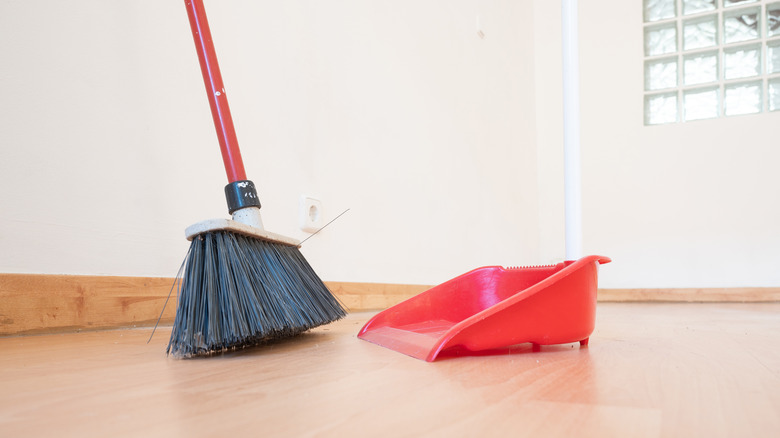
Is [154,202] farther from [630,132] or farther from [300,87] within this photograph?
[630,132]

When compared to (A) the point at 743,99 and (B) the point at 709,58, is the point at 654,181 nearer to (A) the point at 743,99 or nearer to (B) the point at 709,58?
(A) the point at 743,99

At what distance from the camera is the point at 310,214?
1188 millimetres

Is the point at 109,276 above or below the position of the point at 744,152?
below

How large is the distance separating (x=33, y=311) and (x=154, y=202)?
0.24 metres

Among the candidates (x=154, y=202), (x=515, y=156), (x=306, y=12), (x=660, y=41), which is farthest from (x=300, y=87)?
(x=660, y=41)

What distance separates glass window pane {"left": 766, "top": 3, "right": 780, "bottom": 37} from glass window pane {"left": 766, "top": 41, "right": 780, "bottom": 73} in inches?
1.9

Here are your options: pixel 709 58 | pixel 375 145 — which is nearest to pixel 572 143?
pixel 375 145

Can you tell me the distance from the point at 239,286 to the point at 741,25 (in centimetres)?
293

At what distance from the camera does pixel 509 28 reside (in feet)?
8.45

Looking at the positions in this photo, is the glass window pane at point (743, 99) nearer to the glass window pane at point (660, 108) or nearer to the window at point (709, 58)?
the window at point (709, 58)

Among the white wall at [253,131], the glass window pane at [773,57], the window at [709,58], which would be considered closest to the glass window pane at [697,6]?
the window at [709,58]

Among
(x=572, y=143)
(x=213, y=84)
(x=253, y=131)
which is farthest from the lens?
(x=253, y=131)

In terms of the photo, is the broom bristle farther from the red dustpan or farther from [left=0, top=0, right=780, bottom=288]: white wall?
[left=0, top=0, right=780, bottom=288]: white wall

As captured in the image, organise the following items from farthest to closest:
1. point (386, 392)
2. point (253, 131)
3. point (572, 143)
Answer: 1. point (253, 131)
2. point (572, 143)
3. point (386, 392)
